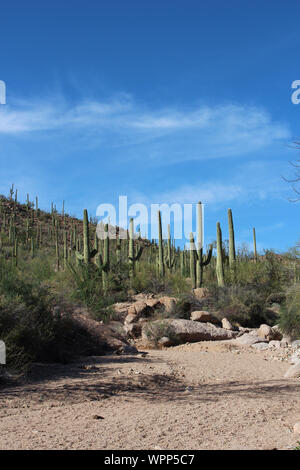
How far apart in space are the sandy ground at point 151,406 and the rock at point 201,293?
28.9 feet

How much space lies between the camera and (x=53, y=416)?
23.1 ft

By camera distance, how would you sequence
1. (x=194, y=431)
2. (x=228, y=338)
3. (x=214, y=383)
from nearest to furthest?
1. (x=194, y=431)
2. (x=214, y=383)
3. (x=228, y=338)

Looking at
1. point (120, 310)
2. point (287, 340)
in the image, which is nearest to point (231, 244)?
point (120, 310)

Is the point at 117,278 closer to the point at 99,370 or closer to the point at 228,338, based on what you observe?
the point at 228,338

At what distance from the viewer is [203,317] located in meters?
17.5

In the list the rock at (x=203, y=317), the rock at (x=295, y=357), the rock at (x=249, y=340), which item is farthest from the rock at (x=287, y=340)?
the rock at (x=203, y=317)

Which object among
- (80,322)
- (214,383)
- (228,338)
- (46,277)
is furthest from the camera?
(46,277)

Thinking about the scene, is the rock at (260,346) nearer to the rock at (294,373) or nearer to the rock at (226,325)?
the rock at (226,325)

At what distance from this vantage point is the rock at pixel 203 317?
1741 cm

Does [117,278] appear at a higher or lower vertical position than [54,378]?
higher

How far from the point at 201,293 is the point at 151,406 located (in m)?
13.3

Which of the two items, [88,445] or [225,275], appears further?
[225,275]

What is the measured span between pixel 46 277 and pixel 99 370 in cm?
1191
